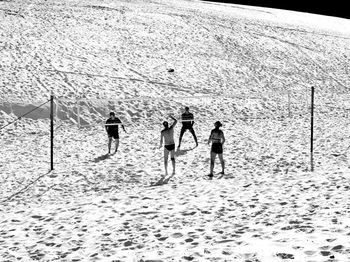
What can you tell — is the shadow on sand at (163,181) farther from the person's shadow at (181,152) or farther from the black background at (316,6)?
the black background at (316,6)

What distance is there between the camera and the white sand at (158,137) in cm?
757

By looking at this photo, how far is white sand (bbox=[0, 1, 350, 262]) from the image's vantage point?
757cm

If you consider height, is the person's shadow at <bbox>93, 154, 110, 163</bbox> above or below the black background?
below

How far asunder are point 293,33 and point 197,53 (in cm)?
1374

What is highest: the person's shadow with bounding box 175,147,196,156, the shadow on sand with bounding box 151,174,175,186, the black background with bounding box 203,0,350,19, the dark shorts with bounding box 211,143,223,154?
the black background with bounding box 203,0,350,19

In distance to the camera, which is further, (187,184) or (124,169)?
(124,169)

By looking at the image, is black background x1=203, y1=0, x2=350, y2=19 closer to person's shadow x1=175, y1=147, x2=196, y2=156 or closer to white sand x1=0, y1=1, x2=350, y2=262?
white sand x1=0, y1=1, x2=350, y2=262

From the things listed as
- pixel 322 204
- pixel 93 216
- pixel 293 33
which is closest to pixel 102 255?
pixel 93 216

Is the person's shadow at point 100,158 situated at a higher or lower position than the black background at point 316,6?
lower

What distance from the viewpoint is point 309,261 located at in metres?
5.93

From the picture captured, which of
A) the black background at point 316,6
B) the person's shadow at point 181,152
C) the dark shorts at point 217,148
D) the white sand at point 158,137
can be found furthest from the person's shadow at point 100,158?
the black background at point 316,6

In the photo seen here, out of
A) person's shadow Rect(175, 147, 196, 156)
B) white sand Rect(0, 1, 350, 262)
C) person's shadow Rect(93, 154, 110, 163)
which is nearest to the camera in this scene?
white sand Rect(0, 1, 350, 262)

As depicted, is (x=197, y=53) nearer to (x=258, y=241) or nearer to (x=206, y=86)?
(x=206, y=86)

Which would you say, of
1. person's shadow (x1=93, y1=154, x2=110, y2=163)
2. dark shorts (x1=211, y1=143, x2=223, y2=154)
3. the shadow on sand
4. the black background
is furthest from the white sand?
the black background
